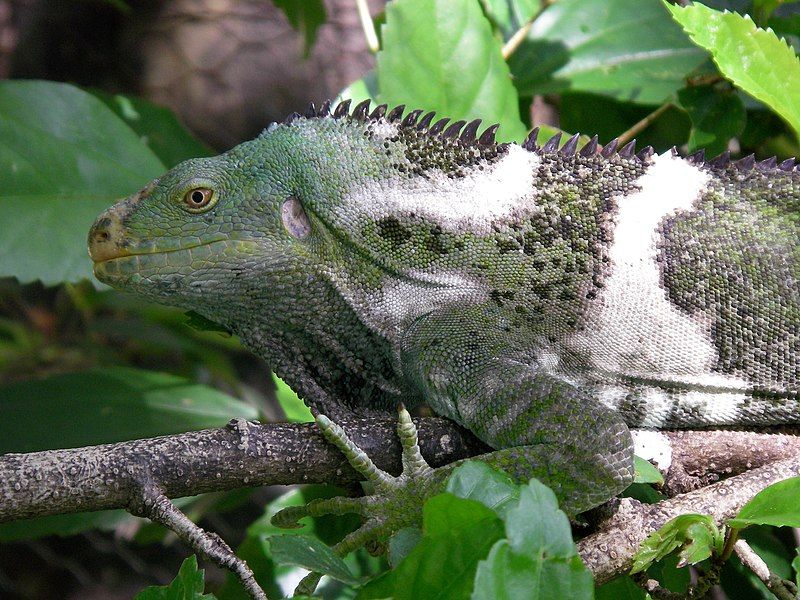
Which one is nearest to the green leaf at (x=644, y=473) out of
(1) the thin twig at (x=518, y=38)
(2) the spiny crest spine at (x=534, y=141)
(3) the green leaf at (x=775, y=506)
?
(3) the green leaf at (x=775, y=506)

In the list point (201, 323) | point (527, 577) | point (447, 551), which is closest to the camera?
point (527, 577)

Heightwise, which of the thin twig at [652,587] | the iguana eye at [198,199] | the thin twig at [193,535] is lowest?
the thin twig at [652,587]

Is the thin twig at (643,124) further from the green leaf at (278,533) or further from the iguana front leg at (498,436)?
the green leaf at (278,533)

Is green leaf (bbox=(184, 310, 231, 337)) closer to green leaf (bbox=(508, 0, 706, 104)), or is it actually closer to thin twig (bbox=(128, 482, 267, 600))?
thin twig (bbox=(128, 482, 267, 600))

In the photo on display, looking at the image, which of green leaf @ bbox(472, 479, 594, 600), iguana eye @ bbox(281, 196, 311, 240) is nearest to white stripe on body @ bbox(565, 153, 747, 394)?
iguana eye @ bbox(281, 196, 311, 240)

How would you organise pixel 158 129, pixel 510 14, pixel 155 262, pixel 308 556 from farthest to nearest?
pixel 158 129 → pixel 510 14 → pixel 155 262 → pixel 308 556

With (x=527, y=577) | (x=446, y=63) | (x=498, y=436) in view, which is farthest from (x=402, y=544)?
(x=446, y=63)

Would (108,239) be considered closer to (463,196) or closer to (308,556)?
(463,196)
